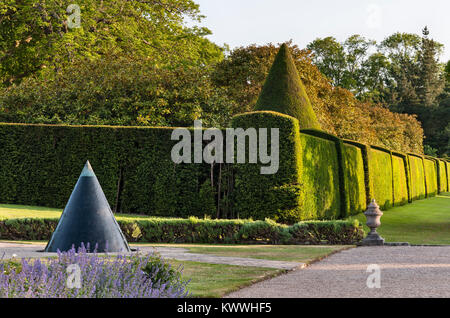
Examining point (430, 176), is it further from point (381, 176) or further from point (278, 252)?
point (278, 252)

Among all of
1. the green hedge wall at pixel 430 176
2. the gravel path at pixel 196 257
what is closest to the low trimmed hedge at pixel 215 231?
the gravel path at pixel 196 257

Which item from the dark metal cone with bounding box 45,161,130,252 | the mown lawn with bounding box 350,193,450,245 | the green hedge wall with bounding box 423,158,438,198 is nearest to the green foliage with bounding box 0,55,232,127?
the mown lawn with bounding box 350,193,450,245

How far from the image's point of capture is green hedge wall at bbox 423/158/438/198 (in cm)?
4156

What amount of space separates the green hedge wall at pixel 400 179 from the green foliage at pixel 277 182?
15299 millimetres

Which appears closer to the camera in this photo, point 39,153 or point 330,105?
point 39,153

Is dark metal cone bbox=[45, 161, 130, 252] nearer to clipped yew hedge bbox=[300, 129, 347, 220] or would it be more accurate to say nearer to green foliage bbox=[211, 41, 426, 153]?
clipped yew hedge bbox=[300, 129, 347, 220]

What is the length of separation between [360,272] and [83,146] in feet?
40.6

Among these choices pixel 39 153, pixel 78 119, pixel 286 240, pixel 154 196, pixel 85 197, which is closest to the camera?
pixel 85 197

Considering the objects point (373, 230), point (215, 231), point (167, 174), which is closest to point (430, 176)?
point (167, 174)

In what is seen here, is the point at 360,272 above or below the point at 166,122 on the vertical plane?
below

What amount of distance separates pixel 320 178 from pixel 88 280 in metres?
13.4
